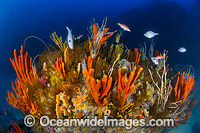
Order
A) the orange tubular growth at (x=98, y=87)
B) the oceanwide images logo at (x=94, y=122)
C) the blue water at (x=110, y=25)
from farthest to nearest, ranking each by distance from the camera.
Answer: the blue water at (x=110, y=25)
the oceanwide images logo at (x=94, y=122)
the orange tubular growth at (x=98, y=87)

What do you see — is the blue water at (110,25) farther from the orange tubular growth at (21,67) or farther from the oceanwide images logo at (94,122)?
the oceanwide images logo at (94,122)

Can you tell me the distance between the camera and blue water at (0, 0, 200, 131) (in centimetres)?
1784

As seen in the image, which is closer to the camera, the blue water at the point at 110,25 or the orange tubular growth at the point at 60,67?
the orange tubular growth at the point at 60,67

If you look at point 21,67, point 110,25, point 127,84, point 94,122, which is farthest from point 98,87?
point 110,25

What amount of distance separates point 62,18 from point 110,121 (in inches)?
1019

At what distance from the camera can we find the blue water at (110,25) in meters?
17.8

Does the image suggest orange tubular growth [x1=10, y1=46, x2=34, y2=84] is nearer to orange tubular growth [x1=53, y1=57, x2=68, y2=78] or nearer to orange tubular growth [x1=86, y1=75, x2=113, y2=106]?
orange tubular growth [x1=53, y1=57, x2=68, y2=78]

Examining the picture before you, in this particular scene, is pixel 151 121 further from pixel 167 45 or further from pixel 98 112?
pixel 167 45

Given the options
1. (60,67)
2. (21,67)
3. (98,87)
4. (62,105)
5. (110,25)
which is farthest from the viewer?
(110,25)

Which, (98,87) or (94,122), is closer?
(98,87)

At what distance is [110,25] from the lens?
21.1 m

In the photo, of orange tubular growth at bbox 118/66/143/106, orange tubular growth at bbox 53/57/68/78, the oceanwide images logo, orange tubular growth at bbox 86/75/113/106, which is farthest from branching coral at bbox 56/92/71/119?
orange tubular growth at bbox 118/66/143/106

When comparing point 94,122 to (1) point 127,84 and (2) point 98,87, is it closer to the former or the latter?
(2) point 98,87

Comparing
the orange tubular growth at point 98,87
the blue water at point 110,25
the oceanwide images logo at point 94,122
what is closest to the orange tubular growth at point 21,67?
the oceanwide images logo at point 94,122
